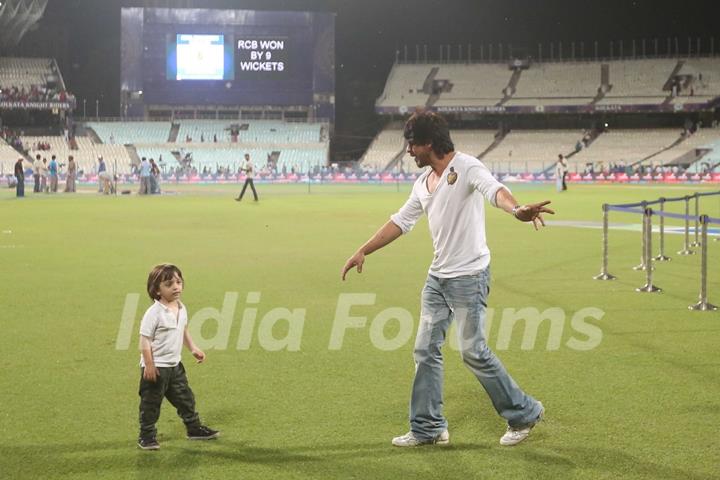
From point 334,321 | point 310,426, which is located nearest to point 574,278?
point 334,321

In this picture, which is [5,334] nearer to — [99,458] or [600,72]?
[99,458]

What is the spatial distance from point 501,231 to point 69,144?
59.9 m

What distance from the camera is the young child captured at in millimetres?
6215

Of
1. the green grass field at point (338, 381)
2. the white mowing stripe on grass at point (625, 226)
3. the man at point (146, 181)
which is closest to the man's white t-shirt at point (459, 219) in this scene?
the green grass field at point (338, 381)

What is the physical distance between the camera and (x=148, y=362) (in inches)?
243

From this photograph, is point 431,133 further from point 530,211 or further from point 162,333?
point 162,333

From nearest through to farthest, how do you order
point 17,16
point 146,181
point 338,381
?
point 338,381 → point 146,181 → point 17,16

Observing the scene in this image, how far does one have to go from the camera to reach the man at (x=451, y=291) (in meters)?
6.29

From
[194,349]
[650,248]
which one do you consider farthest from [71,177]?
[194,349]

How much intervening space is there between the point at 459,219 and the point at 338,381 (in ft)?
7.52

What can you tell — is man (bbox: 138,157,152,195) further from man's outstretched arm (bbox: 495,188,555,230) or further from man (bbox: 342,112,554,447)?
man's outstretched arm (bbox: 495,188,555,230)

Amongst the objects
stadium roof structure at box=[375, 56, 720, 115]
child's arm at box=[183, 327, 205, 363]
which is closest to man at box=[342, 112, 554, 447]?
child's arm at box=[183, 327, 205, 363]

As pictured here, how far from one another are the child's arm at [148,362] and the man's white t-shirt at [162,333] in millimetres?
35

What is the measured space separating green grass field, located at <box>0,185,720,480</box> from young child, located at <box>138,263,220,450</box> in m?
0.22
